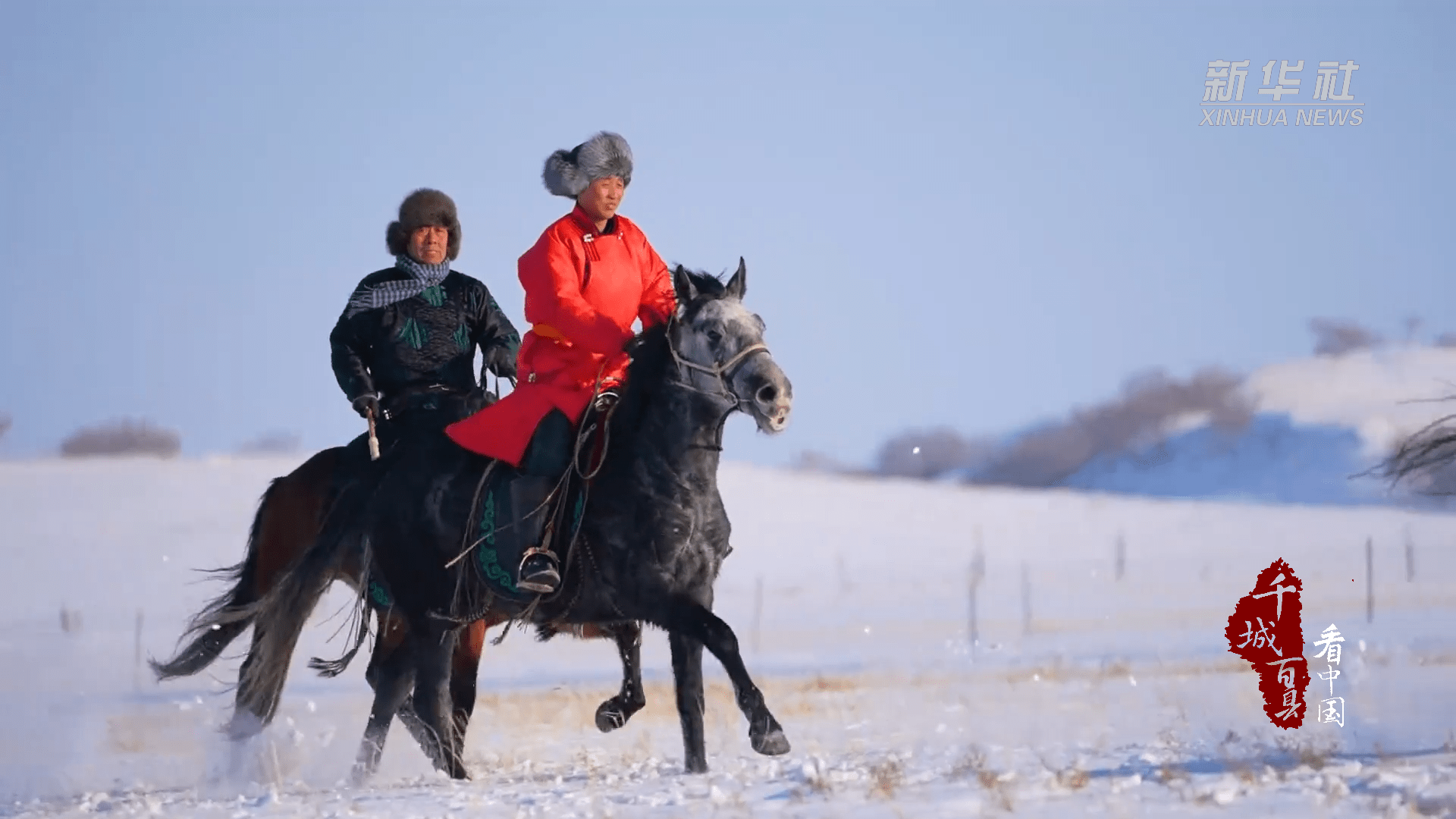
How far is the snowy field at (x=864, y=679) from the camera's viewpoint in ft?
24.2

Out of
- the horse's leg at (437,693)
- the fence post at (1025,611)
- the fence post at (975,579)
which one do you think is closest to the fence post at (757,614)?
the fence post at (975,579)

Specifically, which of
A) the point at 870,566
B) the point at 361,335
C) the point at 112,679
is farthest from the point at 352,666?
the point at 361,335

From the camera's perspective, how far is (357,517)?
959cm

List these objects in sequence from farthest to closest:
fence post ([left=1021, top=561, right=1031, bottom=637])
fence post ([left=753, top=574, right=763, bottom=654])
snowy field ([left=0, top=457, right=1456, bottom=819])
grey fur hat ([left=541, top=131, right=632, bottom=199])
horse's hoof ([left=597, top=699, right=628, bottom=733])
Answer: fence post ([left=753, top=574, right=763, bottom=654]) < fence post ([left=1021, top=561, right=1031, bottom=637]) < horse's hoof ([left=597, top=699, right=628, bottom=733]) < grey fur hat ([left=541, top=131, right=632, bottom=199]) < snowy field ([left=0, top=457, right=1456, bottom=819])

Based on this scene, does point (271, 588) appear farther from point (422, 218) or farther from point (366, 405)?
point (422, 218)

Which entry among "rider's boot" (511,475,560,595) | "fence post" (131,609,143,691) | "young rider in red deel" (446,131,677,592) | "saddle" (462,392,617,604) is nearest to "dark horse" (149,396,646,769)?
"saddle" (462,392,617,604)

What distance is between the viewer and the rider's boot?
322 inches

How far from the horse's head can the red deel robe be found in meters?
0.28

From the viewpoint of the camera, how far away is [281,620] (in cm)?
966

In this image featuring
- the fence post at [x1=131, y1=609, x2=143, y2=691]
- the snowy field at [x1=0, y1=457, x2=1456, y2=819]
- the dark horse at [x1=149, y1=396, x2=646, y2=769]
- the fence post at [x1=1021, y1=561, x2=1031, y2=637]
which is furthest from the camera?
the fence post at [x1=1021, y1=561, x2=1031, y2=637]

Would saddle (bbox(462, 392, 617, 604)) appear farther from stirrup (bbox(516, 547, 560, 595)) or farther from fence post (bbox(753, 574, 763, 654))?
fence post (bbox(753, 574, 763, 654))

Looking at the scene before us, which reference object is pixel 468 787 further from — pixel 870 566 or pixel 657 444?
pixel 870 566

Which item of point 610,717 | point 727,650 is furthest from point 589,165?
point 610,717

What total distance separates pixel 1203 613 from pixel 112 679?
51.9 ft
